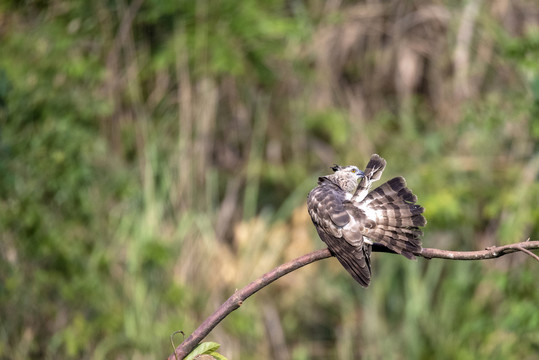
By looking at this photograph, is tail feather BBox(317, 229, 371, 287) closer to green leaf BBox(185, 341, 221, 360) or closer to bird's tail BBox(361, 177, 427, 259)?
bird's tail BBox(361, 177, 427, 259)

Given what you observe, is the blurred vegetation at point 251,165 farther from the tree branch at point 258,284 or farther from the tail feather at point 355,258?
the tree branch at point 258,284

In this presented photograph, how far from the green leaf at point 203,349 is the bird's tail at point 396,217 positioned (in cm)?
60

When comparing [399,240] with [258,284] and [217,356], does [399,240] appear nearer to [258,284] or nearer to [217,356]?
[258,284]

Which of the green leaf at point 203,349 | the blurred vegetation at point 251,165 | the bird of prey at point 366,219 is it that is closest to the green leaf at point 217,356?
the green leaf at point 203,349

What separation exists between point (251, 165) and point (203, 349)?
4.37 meters

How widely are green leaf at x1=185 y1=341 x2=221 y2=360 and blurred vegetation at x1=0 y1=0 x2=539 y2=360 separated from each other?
7.15 ft

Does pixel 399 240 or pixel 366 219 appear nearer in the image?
pixel 399 240

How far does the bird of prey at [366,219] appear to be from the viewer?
2.23 metres

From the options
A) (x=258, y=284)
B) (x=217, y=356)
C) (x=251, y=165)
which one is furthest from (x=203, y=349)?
(x=251, y=165)

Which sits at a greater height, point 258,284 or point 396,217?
point 396,217

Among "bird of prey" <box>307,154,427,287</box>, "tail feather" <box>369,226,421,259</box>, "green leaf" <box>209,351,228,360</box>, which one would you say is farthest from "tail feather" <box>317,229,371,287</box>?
"green leaf" <box>209,351,228,360</box>

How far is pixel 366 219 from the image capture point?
2.42m

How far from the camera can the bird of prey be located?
7.30 ft

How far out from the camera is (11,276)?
4.17 metres
